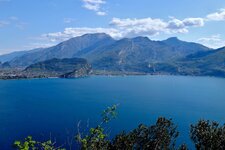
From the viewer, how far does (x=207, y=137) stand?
102 ft

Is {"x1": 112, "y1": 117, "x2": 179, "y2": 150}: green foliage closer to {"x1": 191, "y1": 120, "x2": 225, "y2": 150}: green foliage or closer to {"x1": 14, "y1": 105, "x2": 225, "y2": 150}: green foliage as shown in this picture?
{"x1": 14, "y1": 105, "x2": 225, "y2": 150}: green foliage

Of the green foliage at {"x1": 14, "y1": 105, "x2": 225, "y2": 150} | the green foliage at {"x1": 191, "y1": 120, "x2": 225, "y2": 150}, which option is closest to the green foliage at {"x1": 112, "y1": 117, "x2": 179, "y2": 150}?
the green foliage at {"x1": 14, "y1": 105, "x2": 225, "y2": 150}

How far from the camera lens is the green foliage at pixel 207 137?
30.8 meters

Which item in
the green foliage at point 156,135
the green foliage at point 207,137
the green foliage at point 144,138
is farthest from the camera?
the green foliage at point 156,135

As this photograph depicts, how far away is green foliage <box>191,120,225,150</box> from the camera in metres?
30.8

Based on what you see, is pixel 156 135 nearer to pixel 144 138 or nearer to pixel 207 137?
pixel 144 138

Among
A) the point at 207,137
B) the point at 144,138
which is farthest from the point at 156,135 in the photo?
the point at 207,137

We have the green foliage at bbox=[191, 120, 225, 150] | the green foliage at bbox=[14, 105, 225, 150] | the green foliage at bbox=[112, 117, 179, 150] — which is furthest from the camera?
the green foliage at bbox=[112, 117, 179, 150]

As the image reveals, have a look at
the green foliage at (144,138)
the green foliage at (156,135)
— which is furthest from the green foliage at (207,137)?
the green foliage at (156,135)

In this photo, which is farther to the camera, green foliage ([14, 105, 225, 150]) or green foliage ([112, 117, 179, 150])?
green foliage ([112, 117, 179, 150])

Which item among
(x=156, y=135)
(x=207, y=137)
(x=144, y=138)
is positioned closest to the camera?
(x=207, y=137)

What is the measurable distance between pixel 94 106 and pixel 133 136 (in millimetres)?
116702

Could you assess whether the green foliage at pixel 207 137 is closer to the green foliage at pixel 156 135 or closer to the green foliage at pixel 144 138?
the green foliage at pixel 144 138

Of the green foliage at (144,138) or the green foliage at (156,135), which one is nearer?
the green foliage at (144,138)
